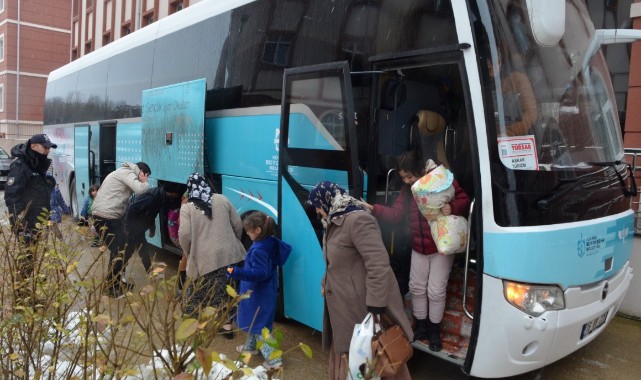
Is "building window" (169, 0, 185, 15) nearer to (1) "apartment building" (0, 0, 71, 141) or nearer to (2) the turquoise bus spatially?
(2) the turquoise bus

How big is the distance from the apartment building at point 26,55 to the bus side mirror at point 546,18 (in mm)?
37865

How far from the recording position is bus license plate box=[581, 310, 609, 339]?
12.4 feet

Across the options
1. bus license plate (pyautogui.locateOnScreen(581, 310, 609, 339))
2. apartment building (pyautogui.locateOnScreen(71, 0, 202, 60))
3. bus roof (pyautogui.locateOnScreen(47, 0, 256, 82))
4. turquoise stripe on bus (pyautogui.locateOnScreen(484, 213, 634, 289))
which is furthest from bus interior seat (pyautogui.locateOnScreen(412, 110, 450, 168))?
apartment building (pyautogui.locateOnScreen(71, 0, 202, 60))

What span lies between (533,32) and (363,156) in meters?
1.49

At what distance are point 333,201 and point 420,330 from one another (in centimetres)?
129

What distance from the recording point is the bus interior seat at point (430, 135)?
4602 mm

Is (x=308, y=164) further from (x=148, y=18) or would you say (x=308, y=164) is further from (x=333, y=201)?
(x=148, y=18)

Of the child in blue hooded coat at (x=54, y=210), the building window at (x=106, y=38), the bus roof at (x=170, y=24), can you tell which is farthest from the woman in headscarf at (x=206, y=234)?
the building window at (x=106, y=38)

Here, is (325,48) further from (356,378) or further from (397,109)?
(356,378)

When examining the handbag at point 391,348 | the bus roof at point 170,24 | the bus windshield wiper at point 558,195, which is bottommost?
the handbag at point 391,348

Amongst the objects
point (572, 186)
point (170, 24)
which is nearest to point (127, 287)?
point (572, 186)

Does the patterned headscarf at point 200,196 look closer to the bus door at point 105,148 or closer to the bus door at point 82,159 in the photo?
the bus door at point 105,148

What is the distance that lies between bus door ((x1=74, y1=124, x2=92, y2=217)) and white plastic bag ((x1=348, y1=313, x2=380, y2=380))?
808 centimetres

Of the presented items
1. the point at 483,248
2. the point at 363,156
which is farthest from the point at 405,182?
the point at 483,248
